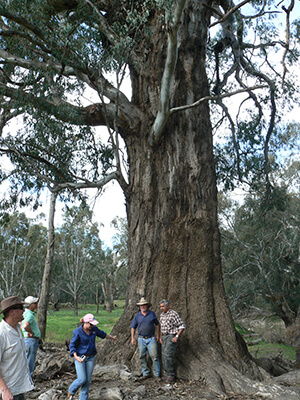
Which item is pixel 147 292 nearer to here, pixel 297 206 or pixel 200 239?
pixel 200 239

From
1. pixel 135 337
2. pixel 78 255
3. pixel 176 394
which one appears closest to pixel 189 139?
pixel 135 337

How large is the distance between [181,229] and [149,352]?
2072mm

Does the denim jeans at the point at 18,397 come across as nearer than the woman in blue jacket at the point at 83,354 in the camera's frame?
Yes

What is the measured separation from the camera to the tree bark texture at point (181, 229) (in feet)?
22.9

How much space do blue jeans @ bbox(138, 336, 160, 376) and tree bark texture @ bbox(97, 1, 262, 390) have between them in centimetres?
38

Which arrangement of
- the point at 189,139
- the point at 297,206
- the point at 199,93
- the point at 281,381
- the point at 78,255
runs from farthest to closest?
the point at 78,255, the point at 297,206, the point at 199,93, the point at 189,139, the point at 281,381

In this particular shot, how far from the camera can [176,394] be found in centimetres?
575

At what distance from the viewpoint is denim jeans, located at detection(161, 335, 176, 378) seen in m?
6.30

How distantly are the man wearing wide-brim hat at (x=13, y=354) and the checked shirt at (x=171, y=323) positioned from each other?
324 cm

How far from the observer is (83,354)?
16.7ft

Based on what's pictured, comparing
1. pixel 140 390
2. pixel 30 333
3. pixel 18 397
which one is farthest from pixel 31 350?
pixel 18 397

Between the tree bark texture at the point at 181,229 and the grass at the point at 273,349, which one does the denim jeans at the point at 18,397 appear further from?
the grass at the point at 273,349

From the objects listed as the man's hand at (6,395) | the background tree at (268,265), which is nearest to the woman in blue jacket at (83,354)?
the man's hand at (6,395)

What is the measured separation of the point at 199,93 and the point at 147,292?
3941mm
